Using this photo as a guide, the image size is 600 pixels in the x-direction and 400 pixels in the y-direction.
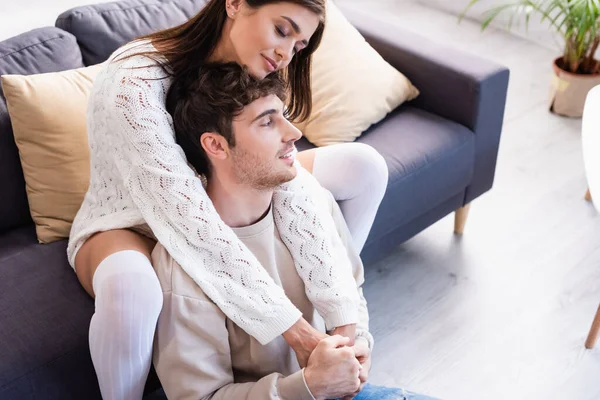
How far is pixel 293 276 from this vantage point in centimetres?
162

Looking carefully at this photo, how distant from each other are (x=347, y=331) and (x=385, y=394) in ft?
0.52

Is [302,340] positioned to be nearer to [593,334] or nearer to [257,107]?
[257,107]

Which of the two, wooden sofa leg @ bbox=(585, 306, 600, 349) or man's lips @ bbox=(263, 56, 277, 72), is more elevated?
man's lips @ bbox=(263, 56, 277, 72)

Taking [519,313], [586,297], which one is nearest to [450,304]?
[519,313]

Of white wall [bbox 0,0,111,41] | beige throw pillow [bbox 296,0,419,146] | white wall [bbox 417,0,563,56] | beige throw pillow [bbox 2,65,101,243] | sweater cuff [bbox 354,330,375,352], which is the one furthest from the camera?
white wall [bbox 417,0,563,56]

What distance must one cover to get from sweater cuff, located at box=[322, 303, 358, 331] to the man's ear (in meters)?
0.39

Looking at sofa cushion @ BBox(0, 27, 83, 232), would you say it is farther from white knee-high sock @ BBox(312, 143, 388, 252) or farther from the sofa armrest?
the sofa armrest

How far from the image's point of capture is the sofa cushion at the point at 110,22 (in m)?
2.01

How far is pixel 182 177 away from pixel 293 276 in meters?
0.32

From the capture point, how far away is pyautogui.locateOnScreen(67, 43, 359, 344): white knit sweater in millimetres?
1475

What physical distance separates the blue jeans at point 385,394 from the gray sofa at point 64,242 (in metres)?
0.47

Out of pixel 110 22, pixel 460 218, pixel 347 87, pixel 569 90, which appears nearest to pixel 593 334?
pixel 460 218

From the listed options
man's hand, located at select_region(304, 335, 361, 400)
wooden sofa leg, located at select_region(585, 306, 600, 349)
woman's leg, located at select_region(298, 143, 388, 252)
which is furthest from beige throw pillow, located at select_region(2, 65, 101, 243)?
wooden sofa leg, located at select_region(585, 306, 600, 349)

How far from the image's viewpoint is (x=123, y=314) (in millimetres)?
1397
